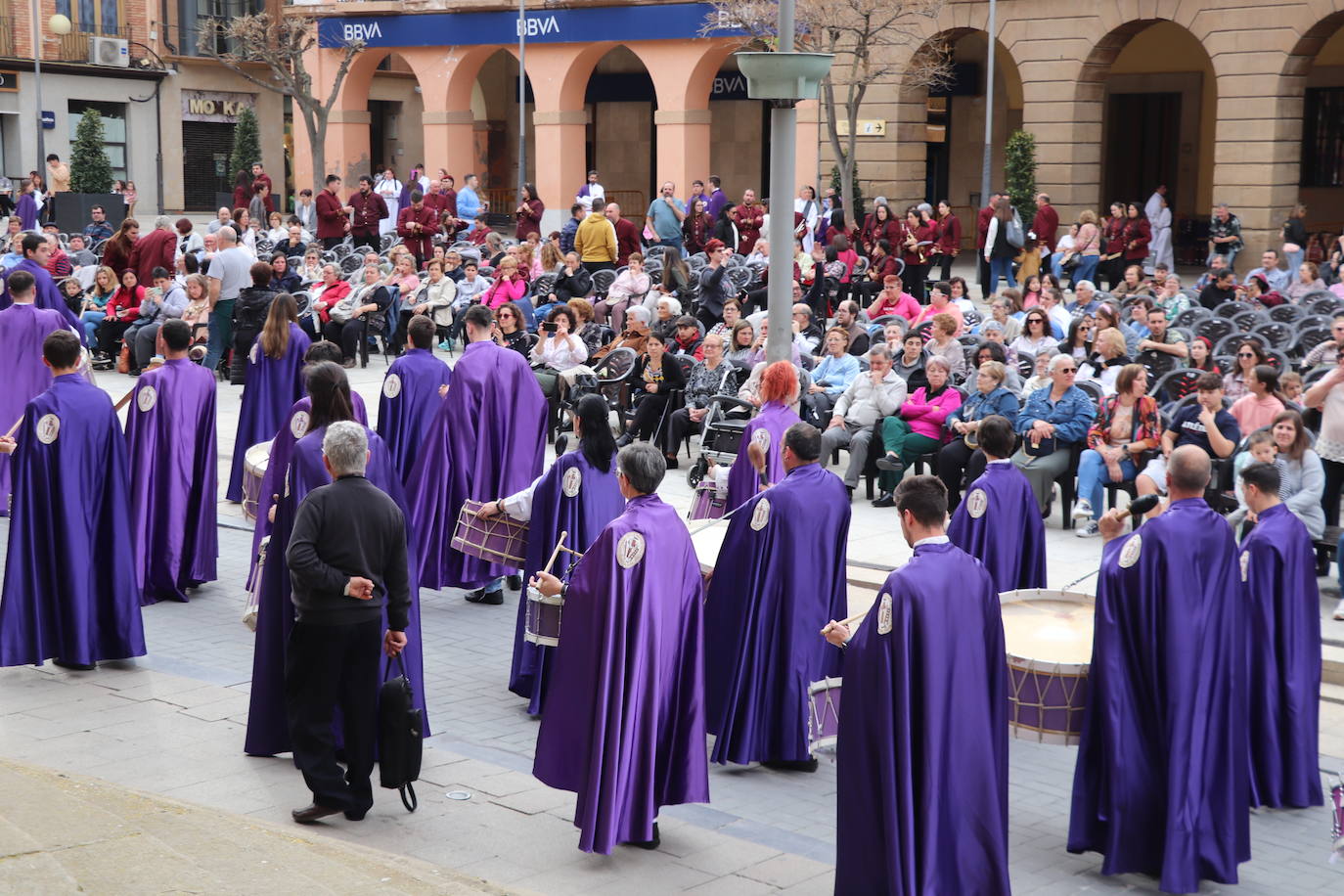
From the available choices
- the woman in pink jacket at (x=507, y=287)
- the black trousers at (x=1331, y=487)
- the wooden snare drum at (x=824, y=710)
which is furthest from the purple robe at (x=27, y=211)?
the wooden snare drum at (x=824, y=710)

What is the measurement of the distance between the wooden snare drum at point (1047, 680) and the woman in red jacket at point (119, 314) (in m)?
17.0

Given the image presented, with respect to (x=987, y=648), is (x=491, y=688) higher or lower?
lower

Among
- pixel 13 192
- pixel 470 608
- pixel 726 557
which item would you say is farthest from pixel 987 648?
pixel 13 192

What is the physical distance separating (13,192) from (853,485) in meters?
35.0

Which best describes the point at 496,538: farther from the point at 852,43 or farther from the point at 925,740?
the point at 852,43

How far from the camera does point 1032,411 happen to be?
13.3 metres

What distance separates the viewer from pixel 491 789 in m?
7.76

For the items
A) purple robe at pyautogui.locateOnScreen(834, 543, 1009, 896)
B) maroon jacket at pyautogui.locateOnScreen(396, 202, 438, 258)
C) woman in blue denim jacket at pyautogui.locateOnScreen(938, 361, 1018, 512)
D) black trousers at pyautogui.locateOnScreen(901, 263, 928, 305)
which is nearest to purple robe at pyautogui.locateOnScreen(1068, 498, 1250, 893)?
purple robe at pyautogui.locateOnScreen(834, 543, 1009, 896)

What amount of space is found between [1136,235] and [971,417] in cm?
1287

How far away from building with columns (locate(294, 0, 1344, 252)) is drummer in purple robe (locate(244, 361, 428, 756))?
79.4 ft

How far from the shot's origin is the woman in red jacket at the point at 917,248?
23.9 meters

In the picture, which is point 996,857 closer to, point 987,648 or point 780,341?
point 987,648

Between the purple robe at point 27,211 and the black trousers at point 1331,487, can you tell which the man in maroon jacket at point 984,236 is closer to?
the black trousers at point 1331,487

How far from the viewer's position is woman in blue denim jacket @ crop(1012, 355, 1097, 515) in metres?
13.1
